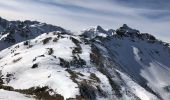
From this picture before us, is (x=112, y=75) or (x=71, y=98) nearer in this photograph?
(x=71, y=98)

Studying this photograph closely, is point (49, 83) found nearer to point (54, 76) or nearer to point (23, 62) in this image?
point (54, 76)

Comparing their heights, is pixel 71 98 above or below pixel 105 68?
above

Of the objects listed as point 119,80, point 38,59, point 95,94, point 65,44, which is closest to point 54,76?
point 95,94

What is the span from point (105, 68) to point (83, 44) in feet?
126

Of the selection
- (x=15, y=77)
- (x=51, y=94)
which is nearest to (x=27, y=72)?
(x=15, y=77)

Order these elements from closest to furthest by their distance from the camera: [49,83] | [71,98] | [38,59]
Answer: [71,98]
[49,83]
[38,59]

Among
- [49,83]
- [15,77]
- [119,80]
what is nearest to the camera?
[49,83]

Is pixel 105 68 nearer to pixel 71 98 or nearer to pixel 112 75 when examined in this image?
pixel 112 75

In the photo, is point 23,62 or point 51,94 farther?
point 23,62

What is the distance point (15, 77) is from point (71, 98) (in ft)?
142

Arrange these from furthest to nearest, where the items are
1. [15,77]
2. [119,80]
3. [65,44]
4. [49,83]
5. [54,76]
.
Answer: [65,44] < [119,80] < [15,77] < [54,76] < [49,83]

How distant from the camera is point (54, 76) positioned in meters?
108

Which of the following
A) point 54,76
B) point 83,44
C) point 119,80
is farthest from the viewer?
point 83,44

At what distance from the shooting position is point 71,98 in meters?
81.4
